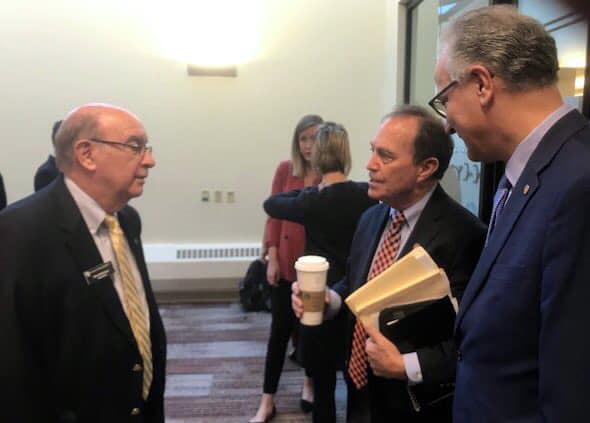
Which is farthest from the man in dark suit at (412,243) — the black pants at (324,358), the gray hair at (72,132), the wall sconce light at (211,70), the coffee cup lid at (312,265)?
the wall sconce light at (211,70)

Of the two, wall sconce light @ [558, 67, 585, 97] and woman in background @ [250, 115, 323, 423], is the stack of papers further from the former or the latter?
woman in background @ [250, 115, 323, 423]

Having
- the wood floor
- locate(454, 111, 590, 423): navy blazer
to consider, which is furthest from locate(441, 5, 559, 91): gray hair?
the wood floor

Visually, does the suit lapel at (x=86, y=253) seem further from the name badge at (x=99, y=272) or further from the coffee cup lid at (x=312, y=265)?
the coffee cup lid at (x=312, y=265)

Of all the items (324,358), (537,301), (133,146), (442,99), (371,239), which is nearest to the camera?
(537,301)

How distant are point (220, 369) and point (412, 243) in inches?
90.0

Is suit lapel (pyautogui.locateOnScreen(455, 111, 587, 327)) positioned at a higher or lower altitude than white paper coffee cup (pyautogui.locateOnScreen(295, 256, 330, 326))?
higher

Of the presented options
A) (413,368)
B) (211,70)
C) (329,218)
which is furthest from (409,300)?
(211,70)

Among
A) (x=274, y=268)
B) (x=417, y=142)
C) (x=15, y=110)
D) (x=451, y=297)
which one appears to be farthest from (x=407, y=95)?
(x=15, y=110)

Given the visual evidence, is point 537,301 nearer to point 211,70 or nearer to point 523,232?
point 523,232

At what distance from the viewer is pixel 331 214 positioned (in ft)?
6.55

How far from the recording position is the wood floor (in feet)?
8.74

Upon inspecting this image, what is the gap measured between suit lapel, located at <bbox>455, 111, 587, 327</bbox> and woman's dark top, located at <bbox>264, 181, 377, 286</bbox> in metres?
1.10

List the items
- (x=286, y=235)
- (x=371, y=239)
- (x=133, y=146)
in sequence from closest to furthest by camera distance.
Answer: (x=133, y=146), (x=371, y=239), (x=286, y=235)

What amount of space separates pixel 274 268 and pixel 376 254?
3.85 feet
